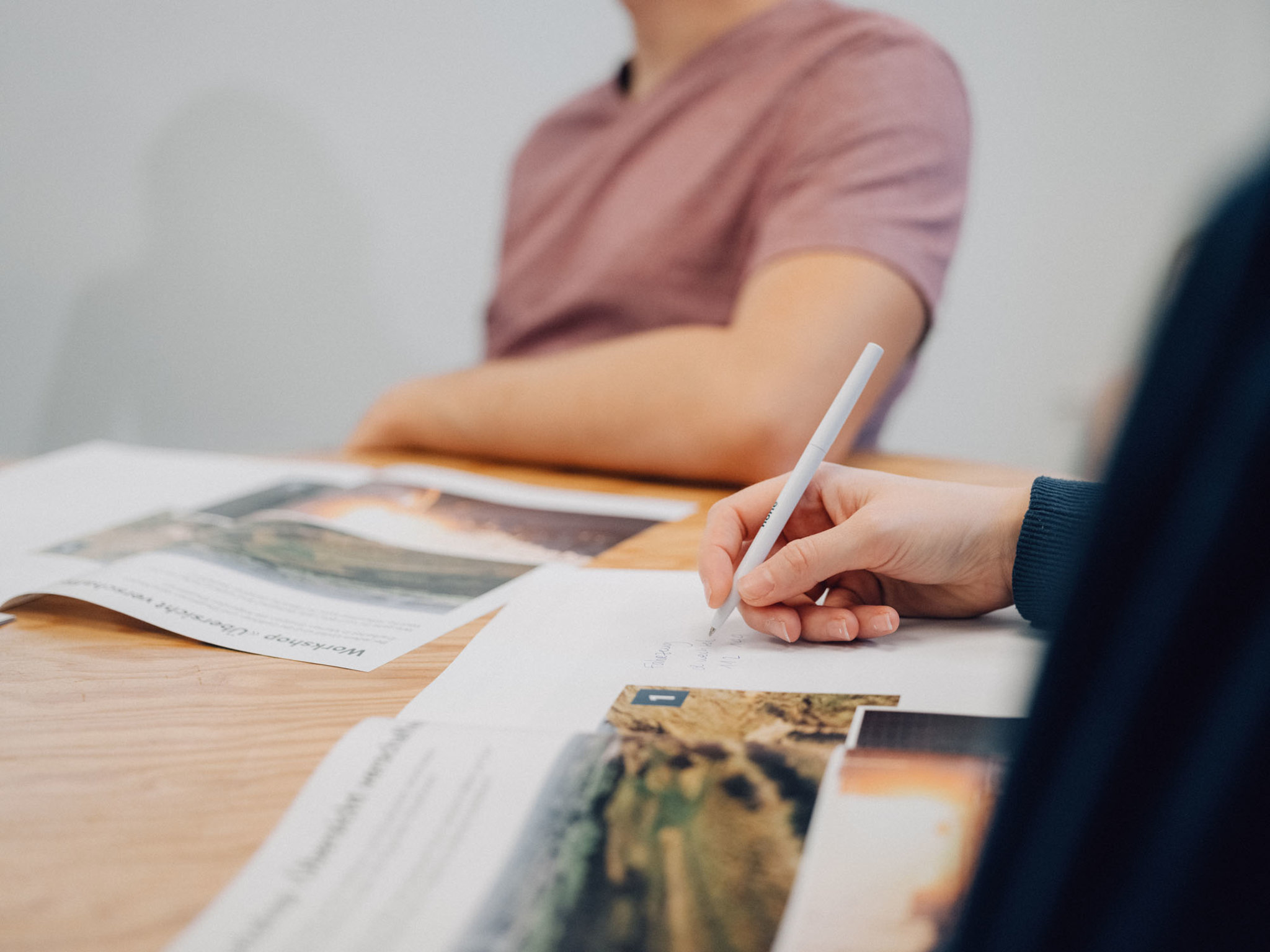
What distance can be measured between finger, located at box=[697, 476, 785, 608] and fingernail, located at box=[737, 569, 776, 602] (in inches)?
0.6

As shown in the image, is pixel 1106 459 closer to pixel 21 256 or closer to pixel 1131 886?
pixel 1131 886

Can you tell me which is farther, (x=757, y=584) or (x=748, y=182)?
(x=748, y=182)

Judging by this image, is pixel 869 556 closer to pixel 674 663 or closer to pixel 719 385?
pixel 674 663

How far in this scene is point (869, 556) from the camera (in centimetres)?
42

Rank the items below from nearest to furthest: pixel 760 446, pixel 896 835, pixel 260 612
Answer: pixel 896 835 → pixel 260 612 → pixel 760 446

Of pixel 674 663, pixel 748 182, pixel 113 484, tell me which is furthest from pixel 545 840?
pixel 748 182

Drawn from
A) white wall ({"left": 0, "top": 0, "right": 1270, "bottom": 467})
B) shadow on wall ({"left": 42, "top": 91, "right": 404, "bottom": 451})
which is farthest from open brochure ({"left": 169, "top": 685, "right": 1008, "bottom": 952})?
shadow on wall ({"left": 42, "top": 91, "right": 404, "bottom": 451})

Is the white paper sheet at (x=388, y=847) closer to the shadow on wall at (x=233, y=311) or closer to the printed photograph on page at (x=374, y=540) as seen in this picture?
the printed photograph on page at (x=374, y=540)

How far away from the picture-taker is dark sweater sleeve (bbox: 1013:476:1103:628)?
0.41 m

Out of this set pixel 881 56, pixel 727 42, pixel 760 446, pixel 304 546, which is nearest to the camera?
pixel 304 546

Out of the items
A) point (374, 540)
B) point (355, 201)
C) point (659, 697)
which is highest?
point (659, 697)

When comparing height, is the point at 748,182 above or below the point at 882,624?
above

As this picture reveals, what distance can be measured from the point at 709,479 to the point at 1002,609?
0.36 meters

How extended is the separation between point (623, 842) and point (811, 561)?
0.18 m
